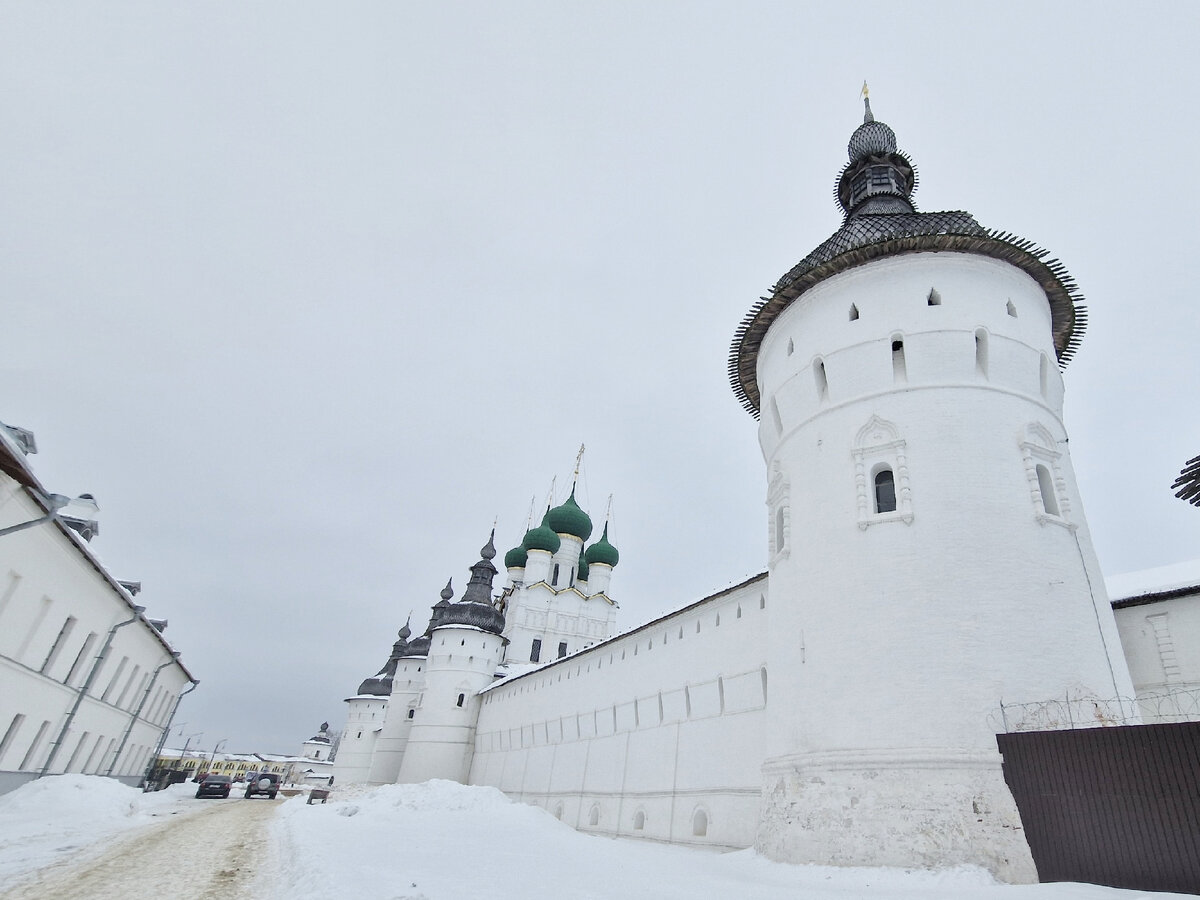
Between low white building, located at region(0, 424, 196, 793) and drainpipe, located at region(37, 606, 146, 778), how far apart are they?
0.09 ft

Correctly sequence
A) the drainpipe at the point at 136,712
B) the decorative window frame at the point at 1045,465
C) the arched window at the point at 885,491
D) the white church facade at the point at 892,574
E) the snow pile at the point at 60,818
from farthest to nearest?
the drainpipe at the point at 136,712
the arched window at the point at 885,491
the decorative window frame at the point at 1045,465
the white church facade at the point at 892,574
the snow pile at the point at 60,818

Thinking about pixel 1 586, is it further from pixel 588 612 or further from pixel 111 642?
pixel 588 612

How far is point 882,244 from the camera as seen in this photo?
12.3m

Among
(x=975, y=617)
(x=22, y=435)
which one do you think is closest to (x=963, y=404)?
(x=975, y=617)

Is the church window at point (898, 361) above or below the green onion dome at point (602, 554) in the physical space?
below

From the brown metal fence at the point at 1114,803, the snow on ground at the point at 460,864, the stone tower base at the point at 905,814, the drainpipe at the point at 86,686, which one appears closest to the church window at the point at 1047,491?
the brown metal fence at the point at 1114,803

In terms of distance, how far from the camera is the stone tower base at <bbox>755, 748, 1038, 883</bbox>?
8.18 metres

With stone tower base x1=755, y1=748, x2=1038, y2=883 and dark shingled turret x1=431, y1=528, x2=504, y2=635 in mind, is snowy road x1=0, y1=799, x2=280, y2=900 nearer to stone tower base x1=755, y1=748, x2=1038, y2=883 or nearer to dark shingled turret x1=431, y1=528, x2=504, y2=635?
stone tower base x1=755, y1=748, x2=1038, y2=883

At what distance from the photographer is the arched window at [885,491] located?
11.1m

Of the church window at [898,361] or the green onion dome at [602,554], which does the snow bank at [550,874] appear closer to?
the church window at [898,361]

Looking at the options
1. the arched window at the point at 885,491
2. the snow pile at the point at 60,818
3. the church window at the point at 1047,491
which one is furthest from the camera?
the arched window at the point at 885,491

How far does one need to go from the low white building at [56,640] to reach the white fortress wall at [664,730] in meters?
13.9

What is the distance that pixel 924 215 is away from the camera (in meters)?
13.5

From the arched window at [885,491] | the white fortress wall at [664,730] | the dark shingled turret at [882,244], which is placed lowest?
the white fortress wall at [664,730]
